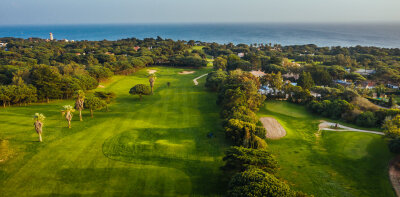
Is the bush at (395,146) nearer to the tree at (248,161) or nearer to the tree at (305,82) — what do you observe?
the tree at (248,161)

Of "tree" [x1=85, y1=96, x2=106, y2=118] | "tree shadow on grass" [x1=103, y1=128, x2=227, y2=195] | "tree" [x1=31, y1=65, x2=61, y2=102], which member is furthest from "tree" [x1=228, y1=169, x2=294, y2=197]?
"tree" [x1=31, y1=65, x2=61, y2=102]

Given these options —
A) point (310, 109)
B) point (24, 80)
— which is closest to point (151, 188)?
point (310, 109)

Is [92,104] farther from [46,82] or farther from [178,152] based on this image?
[178,152]

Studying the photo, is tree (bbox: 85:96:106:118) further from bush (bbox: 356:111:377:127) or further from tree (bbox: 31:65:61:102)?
bush (bbox: 356:111:377:127)

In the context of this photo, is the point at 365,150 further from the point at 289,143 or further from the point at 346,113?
the point at 346,113

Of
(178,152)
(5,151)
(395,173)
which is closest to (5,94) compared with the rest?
(5,151)
